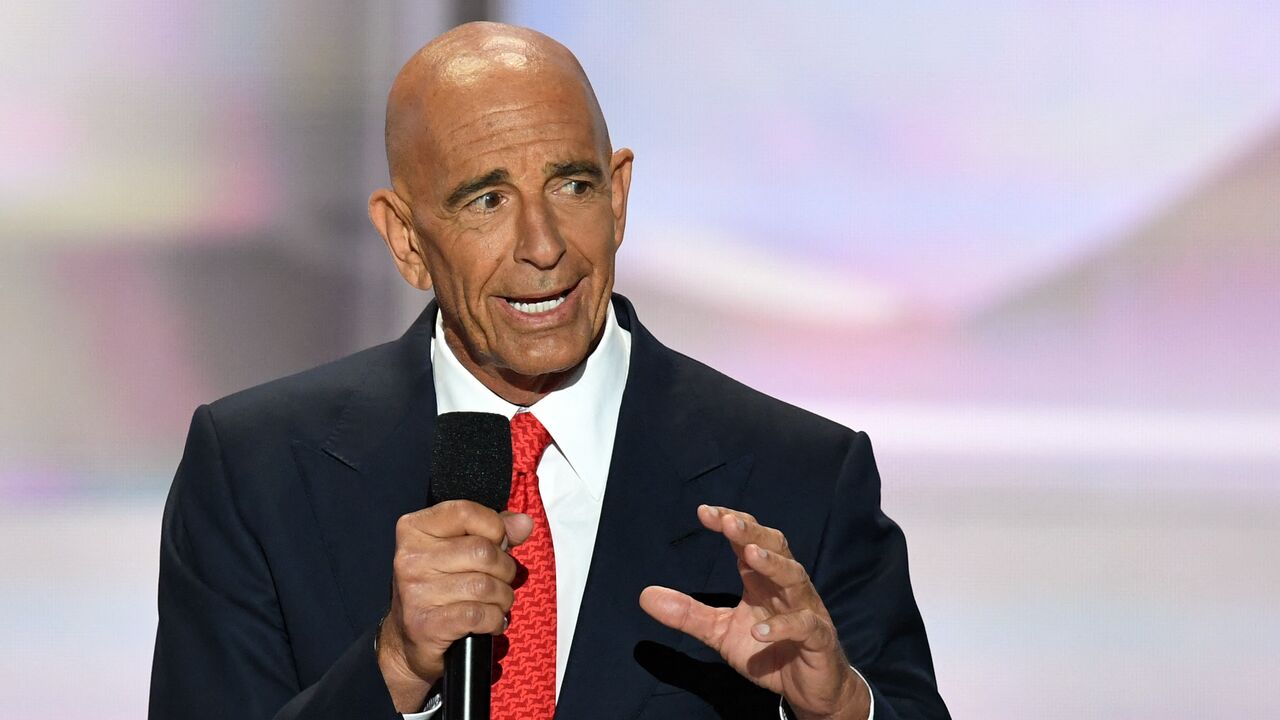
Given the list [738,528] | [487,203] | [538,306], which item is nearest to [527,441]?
[538,306]

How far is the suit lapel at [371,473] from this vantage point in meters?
1.76

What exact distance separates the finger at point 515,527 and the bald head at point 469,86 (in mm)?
586

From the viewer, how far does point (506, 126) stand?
1713mm

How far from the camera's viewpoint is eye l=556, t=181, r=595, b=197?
5.72 feet

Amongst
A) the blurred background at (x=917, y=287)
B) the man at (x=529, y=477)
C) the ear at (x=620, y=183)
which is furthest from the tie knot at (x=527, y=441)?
the blurred background at (x=917, y=287)

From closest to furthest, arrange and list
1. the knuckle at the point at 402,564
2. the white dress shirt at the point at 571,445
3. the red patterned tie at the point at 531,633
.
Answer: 1. the knuckle at the point at 402,564
2. the red patterned tie at the point at 531,633
3. the white dress shirt at the point at 571,445

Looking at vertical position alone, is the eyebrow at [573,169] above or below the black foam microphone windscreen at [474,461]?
above

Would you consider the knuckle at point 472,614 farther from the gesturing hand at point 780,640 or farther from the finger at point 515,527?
the gesturing hand at point 780,640

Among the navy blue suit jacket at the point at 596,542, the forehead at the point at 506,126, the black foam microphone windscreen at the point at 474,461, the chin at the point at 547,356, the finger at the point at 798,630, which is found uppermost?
the forehead at the point at 506,126

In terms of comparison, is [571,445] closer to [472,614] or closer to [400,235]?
[400,235]

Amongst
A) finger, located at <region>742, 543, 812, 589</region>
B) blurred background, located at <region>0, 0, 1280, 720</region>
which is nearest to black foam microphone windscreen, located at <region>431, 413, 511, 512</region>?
finger, located at <region>742, 543, 812, 589</region>

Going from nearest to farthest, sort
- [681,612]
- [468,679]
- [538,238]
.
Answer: [468,679]
[681,612]
[538,238]

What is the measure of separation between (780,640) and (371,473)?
590 millimetres

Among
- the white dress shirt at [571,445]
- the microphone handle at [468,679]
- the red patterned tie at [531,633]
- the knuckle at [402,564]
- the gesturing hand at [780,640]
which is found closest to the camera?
the microphone handle at [468,679]
